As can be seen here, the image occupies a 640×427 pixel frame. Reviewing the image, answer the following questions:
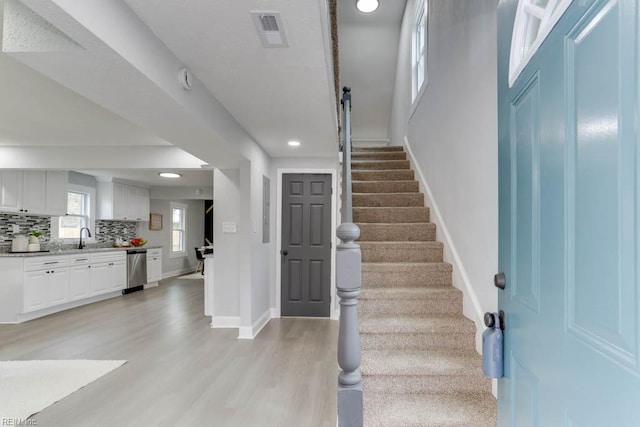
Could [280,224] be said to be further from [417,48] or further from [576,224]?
[576,224]

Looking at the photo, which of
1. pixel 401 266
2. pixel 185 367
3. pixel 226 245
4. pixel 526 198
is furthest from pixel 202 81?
pixel 226 245

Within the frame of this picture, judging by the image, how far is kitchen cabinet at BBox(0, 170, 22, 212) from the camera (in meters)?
5.48

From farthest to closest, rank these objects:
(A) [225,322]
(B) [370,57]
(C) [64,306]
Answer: (B) [370,57], (C) [64,306], (A) [225,322]

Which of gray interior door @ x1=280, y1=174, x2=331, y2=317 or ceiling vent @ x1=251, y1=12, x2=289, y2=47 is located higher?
ceiling vent @ x1=251, y1=12, x2=289, y2=47

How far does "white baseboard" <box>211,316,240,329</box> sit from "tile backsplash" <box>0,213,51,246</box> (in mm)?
3667

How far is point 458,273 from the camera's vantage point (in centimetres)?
286

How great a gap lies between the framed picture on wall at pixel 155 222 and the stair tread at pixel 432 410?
8364 mm

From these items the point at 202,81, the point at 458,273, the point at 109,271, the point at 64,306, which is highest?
the point at 202,81

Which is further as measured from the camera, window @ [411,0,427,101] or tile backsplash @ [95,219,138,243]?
tile backsplash @ [95,219,138,243]

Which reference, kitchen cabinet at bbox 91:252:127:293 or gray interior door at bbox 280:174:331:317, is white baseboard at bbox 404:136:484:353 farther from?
kitchen cabinet at bbox 91:252:127:293

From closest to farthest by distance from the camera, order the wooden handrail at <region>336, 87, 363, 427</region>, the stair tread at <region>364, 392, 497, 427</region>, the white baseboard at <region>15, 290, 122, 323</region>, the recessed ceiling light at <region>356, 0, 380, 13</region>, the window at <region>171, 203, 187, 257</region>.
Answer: the wooden handrail at <region>336, 87, 363, 427</region> < the stair tread at <region>364, 392, 497, 427</region> < the white baseboard at <region>15, 290, 122, 323</region> < the recessed ceiling light at <region>356, 0, 380, 13</region> < the window at <region>171, 203, 187, 257</region>

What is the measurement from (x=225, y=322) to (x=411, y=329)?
10.1ft

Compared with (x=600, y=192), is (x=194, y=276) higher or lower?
lower

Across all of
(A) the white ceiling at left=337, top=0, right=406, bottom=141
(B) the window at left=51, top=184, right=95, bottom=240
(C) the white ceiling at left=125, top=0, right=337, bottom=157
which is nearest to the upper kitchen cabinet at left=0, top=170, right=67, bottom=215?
(B) the window at left=51, top=184, right=95, bottom=240
